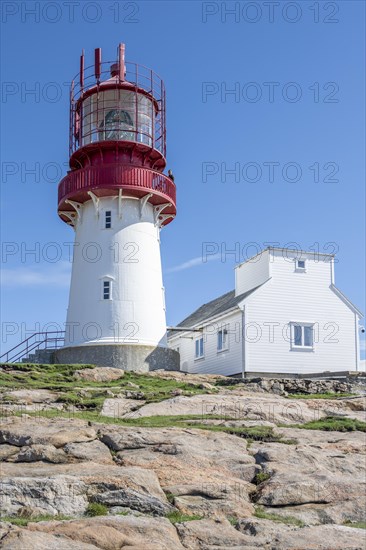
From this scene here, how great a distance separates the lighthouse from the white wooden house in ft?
12.4

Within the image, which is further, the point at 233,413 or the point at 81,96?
the point at 81,96

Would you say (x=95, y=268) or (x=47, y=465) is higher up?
(x=95, y=268)

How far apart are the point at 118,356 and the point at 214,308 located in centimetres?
1087

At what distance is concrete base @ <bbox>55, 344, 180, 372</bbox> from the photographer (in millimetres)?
33344

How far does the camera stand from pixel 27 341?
36656 millimetres

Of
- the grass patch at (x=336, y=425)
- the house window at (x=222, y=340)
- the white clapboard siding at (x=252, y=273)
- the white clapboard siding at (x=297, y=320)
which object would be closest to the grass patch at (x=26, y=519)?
the grass patch at (x=336, y=425)

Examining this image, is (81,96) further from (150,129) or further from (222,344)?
(222,344)

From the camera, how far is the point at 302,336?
3800 centimetres

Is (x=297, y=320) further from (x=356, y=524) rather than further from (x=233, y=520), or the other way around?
(x=233, y=520)

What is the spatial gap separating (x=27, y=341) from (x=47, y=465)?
21.0 metres

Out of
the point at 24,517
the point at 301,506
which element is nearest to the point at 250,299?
the point at 301,506

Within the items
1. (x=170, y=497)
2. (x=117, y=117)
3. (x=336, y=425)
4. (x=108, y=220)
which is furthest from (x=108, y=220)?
(x=170, y=497)

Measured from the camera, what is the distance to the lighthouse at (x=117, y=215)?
3450 centimetres

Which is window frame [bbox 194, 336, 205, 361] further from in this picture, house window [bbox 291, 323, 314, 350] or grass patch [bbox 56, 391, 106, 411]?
grass patch [bbox 56, 391, 106, 411]
